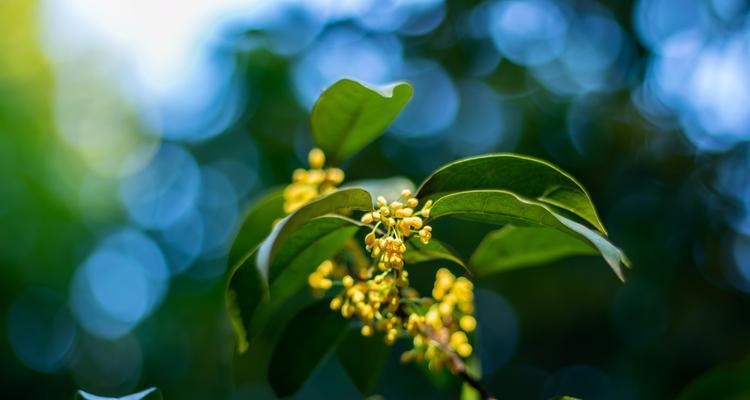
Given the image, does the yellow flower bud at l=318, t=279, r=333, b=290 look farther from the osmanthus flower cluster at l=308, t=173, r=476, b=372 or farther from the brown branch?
the brown branch

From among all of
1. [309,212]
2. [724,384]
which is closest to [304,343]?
[309,212]

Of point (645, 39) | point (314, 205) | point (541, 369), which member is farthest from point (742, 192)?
point (314, 205)

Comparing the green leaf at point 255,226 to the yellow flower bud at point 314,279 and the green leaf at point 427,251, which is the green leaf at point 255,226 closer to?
the yellow flower bud at point 314,279

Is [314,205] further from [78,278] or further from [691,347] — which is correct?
[78,278]

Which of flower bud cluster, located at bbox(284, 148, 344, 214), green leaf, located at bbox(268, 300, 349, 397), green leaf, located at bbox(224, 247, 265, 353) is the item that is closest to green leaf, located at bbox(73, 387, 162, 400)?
green leaf, located at bbox(224, 247, 265, 353)

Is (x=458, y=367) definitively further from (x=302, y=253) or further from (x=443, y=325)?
(x=302, y=253)

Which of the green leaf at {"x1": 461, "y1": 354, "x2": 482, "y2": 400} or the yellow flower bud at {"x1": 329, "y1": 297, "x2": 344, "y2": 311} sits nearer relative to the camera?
the yellow flower bud at {"x1": 329, "y1": 297, "x2": 344, "y2": 311}
